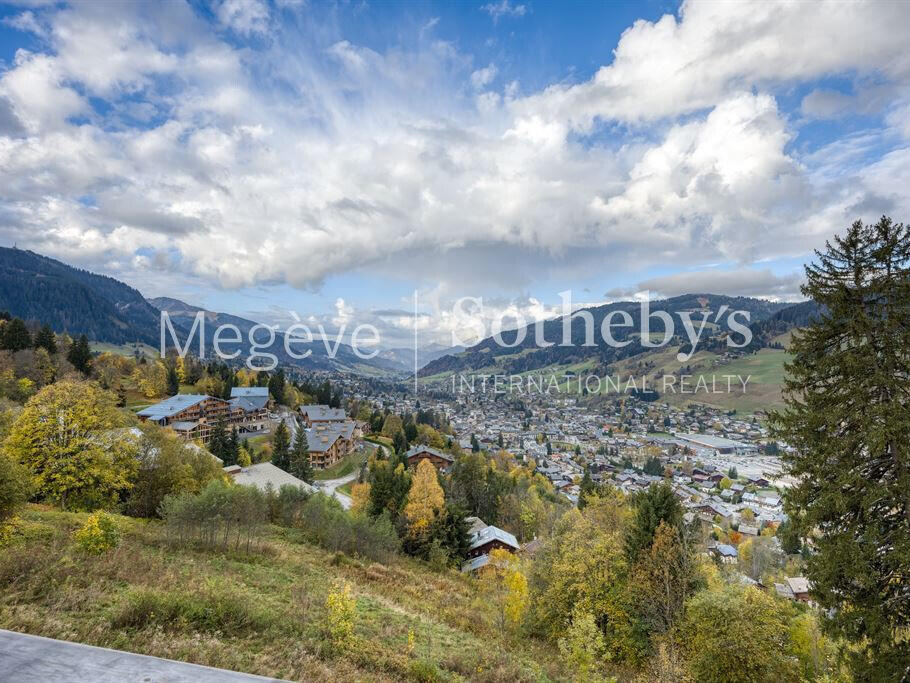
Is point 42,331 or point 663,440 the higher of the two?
point 42,331

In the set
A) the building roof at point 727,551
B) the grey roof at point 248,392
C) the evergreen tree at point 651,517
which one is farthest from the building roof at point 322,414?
the evergreen tree at point 651,517

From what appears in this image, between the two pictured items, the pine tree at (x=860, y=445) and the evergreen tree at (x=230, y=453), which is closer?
the pine tree at (x=860, y=445)

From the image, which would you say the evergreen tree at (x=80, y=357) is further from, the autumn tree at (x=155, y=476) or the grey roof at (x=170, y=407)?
the autumn tree at (x=155, y=476)

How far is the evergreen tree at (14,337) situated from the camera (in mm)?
64688

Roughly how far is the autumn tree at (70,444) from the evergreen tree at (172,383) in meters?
72.8

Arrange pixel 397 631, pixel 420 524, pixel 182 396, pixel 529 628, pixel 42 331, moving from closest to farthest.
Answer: pixel 397 631 → pixel 529 628 → pixel 420 524 → pixel 42 331 → pixel 182 396

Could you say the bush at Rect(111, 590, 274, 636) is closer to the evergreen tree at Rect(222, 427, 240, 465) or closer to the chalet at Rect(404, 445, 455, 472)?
the evergreen tree at Rect(222, 427, 240, 465)

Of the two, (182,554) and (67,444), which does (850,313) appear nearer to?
(182,554)

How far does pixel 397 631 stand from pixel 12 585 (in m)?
11.8

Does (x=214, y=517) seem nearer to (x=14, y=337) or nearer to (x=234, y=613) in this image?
(x=234, y=613)

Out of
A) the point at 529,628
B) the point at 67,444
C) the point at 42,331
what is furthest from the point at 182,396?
the point at 529,628

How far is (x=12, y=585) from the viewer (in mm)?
9453

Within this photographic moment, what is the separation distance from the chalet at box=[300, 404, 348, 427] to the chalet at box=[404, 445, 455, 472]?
21737 millimetres

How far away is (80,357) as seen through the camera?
244ft
